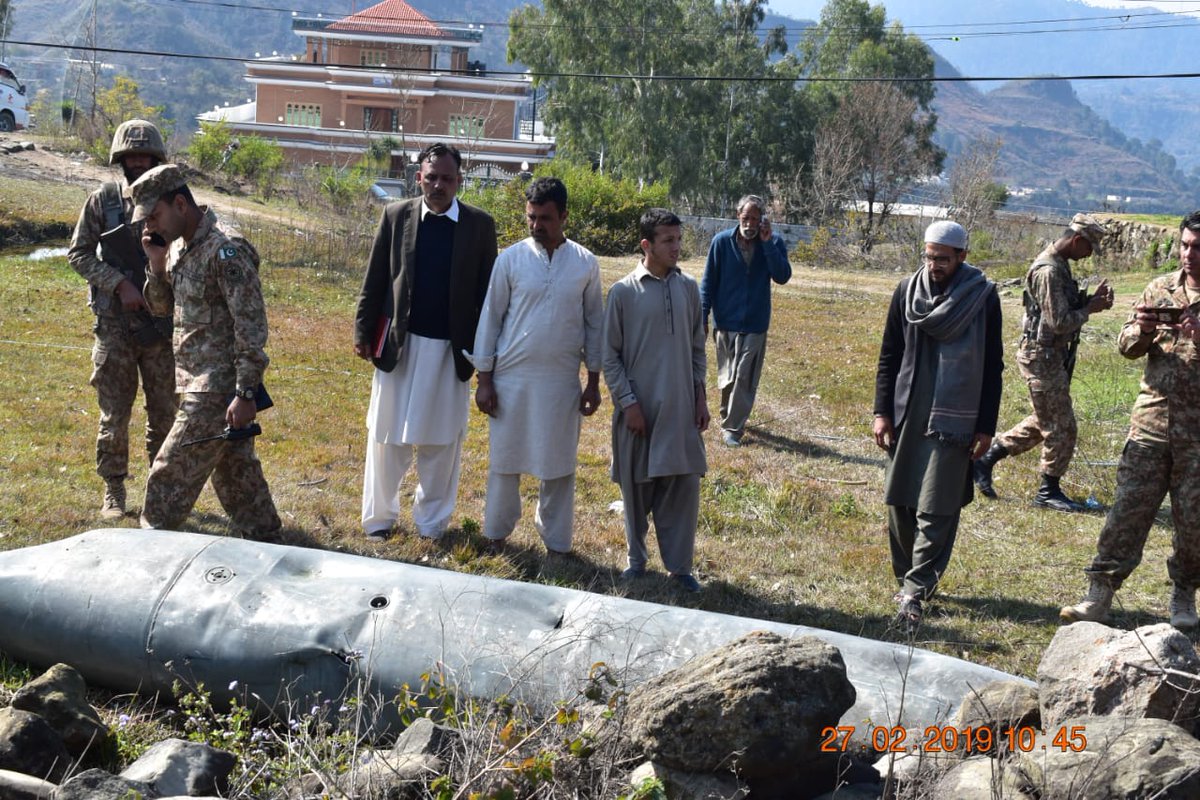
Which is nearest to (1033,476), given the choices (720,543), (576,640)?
(720,543)

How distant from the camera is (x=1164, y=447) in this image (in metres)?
5.15

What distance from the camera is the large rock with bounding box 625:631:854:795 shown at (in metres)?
3.24

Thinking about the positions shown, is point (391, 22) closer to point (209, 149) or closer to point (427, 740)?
point (209, 149)

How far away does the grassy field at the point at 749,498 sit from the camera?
571 cm

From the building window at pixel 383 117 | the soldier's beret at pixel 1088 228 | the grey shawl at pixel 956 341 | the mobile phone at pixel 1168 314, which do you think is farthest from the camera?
the building window at pixel 383 117

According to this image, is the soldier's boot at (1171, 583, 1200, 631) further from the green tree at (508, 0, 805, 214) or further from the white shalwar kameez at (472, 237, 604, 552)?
the green tree at (508, 0, 805, 214)

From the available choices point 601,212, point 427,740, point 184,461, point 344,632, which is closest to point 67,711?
point 344,632

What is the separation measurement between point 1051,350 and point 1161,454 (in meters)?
2.38

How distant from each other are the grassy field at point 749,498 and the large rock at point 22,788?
7.69ft

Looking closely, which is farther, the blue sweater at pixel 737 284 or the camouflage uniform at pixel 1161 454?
the blue sweater at pixel 737 284

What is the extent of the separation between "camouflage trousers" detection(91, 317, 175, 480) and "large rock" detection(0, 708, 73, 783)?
101 inches

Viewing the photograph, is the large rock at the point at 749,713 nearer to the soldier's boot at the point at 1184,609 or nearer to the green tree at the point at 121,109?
the soldier's boot at the point at 1184,609

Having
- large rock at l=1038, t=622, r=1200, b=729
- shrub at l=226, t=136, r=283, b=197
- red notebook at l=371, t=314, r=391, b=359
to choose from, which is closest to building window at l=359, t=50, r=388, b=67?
shrub at l=226, t=136, r=283, b=197

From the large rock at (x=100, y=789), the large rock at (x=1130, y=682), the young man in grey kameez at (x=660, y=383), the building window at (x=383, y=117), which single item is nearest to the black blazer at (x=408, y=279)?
the young man in grey kameez at (x=660, y=383)
